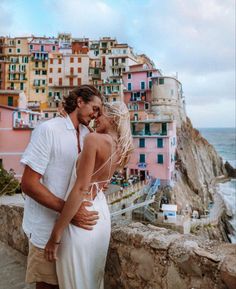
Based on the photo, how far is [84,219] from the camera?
80.8 inches

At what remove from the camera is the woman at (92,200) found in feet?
6.47

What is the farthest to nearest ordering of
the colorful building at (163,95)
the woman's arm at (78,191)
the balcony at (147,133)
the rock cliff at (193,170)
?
1. the colorful building at (163,95)
2. the rock cliff at (193,170)
3. the balcony at (147,133)
4. the woman's arm at (78,191)

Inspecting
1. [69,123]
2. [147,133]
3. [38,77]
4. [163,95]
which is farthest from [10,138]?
[38,77]

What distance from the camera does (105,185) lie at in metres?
2.23

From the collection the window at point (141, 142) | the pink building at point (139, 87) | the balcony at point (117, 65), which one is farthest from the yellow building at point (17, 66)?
the window at point (141, 142)

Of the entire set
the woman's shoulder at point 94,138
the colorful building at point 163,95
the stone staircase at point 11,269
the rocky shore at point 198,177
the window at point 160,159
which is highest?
the colorful building at point 163,95

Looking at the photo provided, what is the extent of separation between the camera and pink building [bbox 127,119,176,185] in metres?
31.0

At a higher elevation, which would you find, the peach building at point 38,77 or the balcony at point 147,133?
the peach building at point 38,77

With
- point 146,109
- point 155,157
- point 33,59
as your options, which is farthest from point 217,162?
point 33,59

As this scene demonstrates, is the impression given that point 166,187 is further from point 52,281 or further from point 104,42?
point 104,42

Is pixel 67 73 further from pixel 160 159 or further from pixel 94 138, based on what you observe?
pixel 94 138

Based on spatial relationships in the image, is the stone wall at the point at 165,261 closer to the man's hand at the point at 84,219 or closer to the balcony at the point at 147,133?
the man's hand at the point at 84,219

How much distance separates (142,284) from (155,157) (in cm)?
2881

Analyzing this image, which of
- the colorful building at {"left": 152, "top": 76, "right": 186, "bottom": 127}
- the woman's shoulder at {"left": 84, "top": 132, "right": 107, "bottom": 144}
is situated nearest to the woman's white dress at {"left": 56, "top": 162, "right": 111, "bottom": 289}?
the woman's shoulder at {"left": 84, "top": 132, "right": 107, "bottom": 144}
